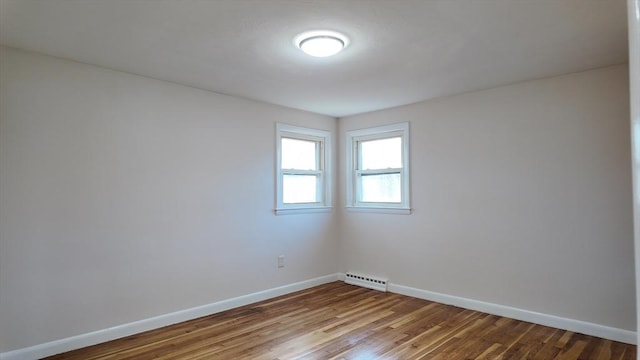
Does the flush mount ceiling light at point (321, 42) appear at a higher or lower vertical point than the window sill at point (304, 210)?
higher

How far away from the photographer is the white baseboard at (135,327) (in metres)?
2.75

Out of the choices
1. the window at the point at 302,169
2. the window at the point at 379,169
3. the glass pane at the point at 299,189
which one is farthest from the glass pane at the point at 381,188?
the glass pane at the point at 299,189

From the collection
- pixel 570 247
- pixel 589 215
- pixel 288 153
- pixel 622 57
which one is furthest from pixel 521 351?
pixel 288 153

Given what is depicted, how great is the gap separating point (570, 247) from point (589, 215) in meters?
0.33

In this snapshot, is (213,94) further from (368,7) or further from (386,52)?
(368,7)

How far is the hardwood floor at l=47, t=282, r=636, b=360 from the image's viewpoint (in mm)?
2842

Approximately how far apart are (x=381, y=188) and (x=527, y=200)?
1.77 meters

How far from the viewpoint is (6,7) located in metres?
2.13

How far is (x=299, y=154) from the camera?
490 cm

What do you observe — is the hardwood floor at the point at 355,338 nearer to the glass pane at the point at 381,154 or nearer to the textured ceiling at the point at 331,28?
the glass pane at the point at 381,154

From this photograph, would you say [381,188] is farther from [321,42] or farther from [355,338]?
[321,42]

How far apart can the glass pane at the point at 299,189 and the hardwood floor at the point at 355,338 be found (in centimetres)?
136

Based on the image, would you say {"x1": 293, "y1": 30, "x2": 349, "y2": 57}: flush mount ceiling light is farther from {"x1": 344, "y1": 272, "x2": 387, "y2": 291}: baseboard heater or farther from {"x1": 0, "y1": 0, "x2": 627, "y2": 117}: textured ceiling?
{"x1": 344, "y1": 272, "x2": 387, "y2": 291}: baseboard heater

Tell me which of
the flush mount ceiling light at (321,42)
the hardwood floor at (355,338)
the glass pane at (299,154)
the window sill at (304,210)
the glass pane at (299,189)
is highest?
the flush mount ceiling light at (321,42)
